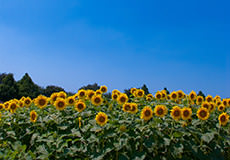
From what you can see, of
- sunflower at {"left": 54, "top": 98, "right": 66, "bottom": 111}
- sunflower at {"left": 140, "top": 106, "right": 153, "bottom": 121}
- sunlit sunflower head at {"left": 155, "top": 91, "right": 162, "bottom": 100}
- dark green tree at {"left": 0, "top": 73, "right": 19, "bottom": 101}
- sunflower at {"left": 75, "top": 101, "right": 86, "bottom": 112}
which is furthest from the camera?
dark green tree at {"left": 0, "top": 73, "right": 19, "bottom": 101}

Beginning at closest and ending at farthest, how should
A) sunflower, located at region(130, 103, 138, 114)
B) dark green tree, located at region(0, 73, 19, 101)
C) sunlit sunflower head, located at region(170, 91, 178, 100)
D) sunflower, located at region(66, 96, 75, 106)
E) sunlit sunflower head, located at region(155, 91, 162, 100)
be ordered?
1. sunflower, located at region(130, 103, 138, 114)
2. sunflower, located at region(66, 96, 75, 106)
3. sunlit sunflower head, located at region(155, 91, 162, 100)
4. sunlit sunflower head, located at region(170, 91, 178, 100)
5. dark green tree, located at region(0, 73, 19, 101)

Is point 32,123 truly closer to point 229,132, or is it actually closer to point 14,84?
point 229,132

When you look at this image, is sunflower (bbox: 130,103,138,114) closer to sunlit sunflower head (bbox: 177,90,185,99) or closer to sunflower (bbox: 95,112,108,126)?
sunflower (bbox: 95,112,108,126)

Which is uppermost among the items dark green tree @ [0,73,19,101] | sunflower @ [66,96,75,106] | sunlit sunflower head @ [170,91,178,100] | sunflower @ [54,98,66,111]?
dark green tree @ [0,73,19,101]

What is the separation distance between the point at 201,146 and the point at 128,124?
44.3 inches

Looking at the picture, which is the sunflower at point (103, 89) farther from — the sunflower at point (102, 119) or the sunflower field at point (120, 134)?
the sunflower at point (102, 119)

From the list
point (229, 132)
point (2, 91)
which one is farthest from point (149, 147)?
point (2, 91)

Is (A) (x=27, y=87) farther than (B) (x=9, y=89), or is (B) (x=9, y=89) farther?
(A) (x=27, y=87)

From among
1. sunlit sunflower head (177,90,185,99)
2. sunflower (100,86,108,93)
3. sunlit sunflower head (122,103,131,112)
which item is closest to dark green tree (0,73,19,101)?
sunflower (100,86,108,93)

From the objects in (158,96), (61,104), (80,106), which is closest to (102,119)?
(80,106)

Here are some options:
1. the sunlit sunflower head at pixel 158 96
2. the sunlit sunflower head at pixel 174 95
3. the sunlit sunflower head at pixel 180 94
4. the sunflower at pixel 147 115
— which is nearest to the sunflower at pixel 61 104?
the sunflower at pixel 147 115

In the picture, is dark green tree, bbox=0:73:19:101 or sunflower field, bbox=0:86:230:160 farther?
dark green tree, bbox=0:73:19:101

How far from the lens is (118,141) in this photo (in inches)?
145

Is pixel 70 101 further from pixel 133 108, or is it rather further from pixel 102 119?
pixel 133 108
